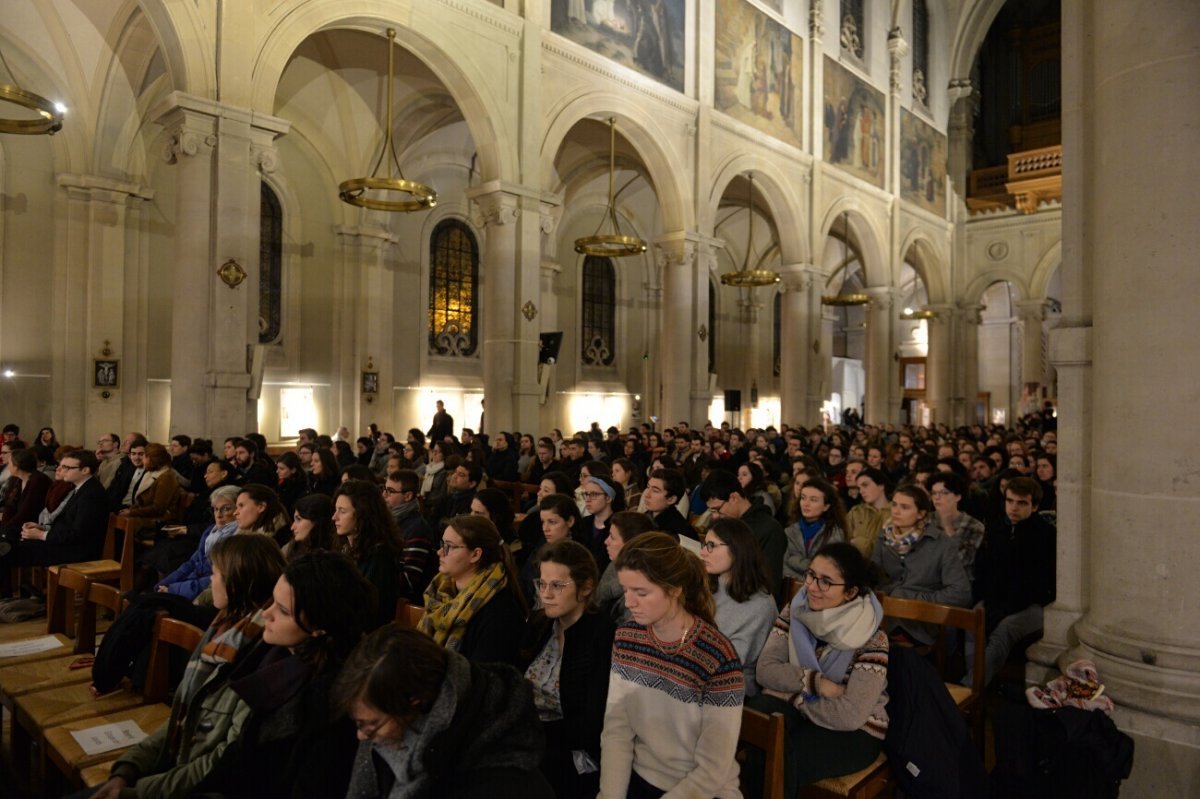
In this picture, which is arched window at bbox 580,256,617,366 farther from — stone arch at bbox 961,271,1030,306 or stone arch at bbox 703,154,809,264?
stone arch at bbox 961,271,1030,306

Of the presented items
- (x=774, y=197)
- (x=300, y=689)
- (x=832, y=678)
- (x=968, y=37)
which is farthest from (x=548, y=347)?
(x=968, y=37)

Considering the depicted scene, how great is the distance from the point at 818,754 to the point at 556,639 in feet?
3.25

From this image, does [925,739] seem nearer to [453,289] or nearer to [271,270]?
[271,270]

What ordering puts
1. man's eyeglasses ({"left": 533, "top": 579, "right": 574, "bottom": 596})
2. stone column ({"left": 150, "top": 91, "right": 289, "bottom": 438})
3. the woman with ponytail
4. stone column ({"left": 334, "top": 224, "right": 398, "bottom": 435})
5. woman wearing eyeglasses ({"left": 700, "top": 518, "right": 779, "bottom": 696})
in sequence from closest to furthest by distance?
the woman with ponytail < man's eyeglasses ({"left": 533, "top": 579, "right": 574, "bottom": 596}) < woman wearing eyeglasses ({"left": 700, "top": 518, "right": 779, "bottom": 696}) < stone column ({"left": 150, "top": 91, "right": 289, "bottom": 438}) < stone column ({"left": 334, "top": 224, "right": 398, "bottom": 435})

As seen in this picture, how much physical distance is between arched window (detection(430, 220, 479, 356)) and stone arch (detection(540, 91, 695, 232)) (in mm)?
4892

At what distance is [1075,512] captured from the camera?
3887 millimetres

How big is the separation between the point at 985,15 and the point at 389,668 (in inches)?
1208

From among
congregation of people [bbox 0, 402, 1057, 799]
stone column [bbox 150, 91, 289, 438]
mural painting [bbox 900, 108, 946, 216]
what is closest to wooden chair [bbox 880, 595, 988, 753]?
congregation of people [bbox 0, 402, 1057, 799]

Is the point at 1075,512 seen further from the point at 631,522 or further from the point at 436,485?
the point at 436,485

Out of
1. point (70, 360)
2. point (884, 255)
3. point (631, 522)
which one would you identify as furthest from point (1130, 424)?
point (884, 255)

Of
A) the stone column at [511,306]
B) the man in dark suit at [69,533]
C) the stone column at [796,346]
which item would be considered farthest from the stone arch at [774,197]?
the man in dark suit at [69,533]

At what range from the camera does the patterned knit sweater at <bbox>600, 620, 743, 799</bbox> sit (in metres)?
2.33

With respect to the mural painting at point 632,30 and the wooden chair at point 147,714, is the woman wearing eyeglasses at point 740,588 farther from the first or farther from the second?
the mural painting at point 632,30

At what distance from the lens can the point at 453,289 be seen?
20.1 meters
